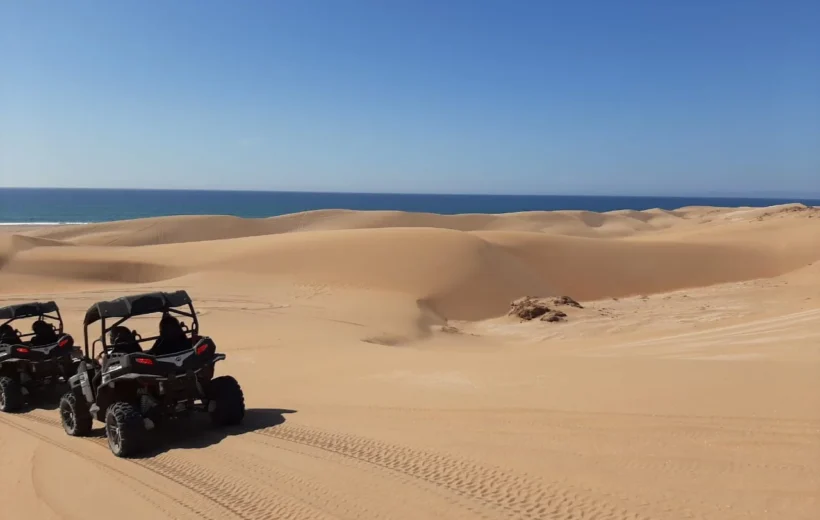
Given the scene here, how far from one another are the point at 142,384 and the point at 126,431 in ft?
1.65

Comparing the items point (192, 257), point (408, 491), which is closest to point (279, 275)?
point (192, 257)

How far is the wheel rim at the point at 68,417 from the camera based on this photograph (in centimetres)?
723

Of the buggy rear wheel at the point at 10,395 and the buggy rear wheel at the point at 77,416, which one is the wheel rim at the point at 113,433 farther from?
the buggy rear wheel at the point at 10,395

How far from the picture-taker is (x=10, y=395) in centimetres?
854

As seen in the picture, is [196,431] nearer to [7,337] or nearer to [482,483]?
[482,483]

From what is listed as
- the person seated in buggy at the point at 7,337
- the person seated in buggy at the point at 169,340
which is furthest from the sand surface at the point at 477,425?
the person seated in buggy at the point at 7,337

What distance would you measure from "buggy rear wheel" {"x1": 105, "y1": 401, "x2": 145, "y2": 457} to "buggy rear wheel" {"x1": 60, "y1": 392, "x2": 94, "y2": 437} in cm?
105

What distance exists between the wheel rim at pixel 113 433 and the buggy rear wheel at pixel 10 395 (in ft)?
10.3

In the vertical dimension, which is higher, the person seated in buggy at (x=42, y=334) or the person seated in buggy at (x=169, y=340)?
the person seated in buggy at (x=169, y=340)

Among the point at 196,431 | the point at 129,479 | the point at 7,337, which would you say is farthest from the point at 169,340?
the point at 7,337

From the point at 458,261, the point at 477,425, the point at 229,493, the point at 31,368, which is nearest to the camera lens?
the point at 229,493

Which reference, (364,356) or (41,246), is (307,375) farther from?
(41,246)

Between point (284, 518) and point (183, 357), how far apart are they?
2.75 m

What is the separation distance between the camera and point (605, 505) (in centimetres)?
447
